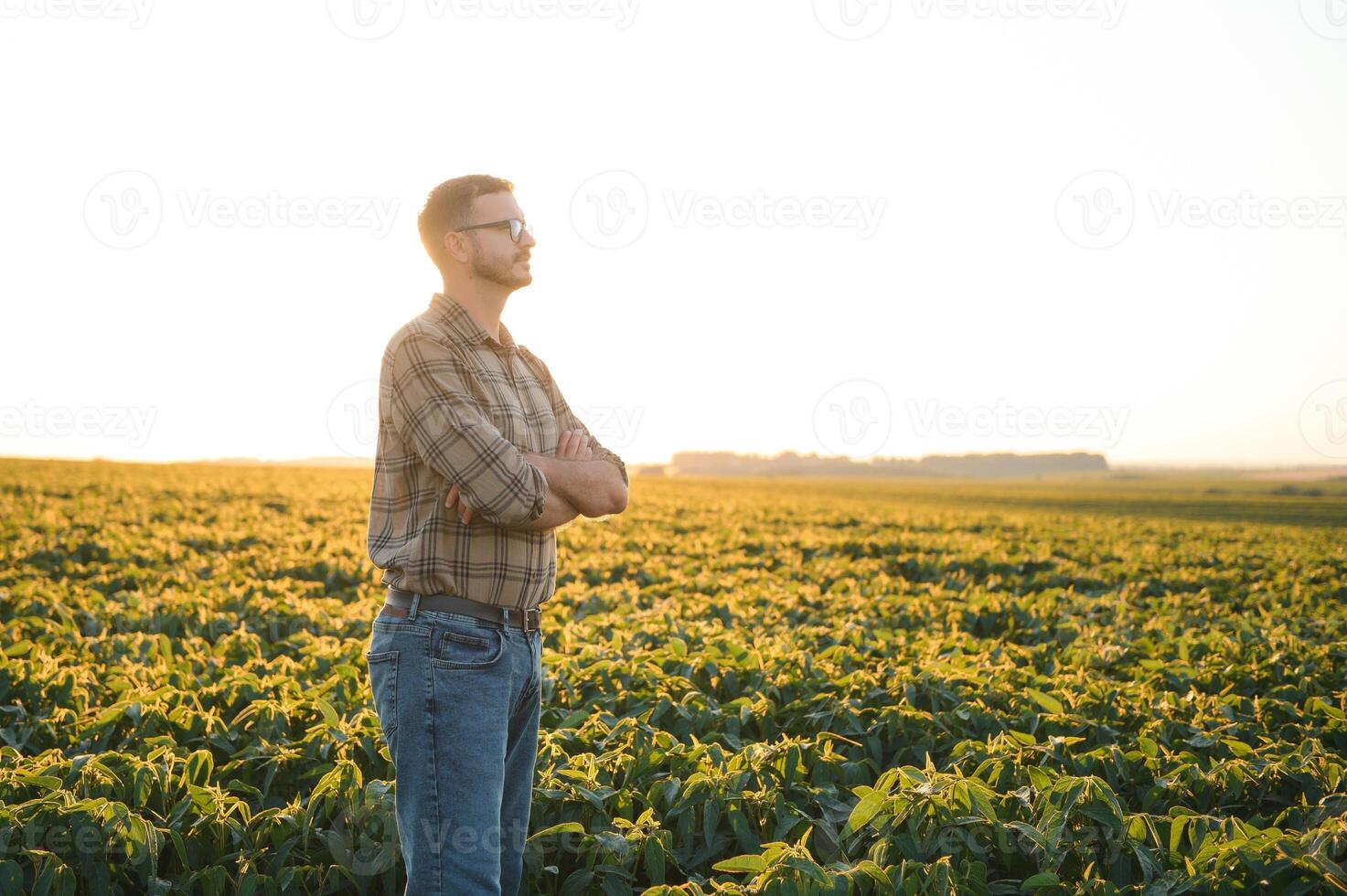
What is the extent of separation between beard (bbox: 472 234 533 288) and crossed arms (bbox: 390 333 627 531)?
0.33 metres

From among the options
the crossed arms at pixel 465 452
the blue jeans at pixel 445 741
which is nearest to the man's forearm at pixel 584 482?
the crossed arms at pixel 465 452

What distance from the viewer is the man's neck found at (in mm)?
2990

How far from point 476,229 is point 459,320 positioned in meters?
0.32

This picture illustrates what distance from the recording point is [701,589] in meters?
10.2

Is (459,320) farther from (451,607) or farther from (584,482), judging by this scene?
(451,607)

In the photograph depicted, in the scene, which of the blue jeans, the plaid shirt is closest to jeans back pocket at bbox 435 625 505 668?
the blue jeans

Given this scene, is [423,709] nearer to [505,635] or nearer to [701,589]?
[505,635]

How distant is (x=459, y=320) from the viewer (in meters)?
2.94

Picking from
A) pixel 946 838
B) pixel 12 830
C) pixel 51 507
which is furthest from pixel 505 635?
pixel 51 507

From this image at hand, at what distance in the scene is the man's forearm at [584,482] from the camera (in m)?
2.94

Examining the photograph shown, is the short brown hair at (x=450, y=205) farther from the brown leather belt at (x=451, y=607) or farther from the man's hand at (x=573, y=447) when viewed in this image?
the brown leather belt at (x=451, y=607)

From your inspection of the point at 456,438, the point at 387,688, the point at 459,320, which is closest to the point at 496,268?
the point at 459,320

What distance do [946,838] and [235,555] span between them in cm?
1079

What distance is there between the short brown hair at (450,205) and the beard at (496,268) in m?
0.12
